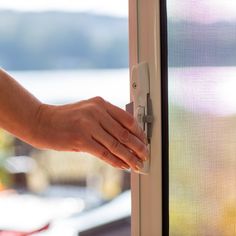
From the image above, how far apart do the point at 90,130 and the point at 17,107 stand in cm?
15

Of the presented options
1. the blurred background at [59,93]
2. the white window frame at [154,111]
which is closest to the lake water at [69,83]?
the blurred background at [59,93]

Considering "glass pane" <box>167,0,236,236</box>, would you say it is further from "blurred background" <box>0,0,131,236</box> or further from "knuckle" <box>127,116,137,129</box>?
"blurred background" <box>0,0,131,236</box>

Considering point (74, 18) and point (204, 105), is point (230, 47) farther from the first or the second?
point (74, 18)

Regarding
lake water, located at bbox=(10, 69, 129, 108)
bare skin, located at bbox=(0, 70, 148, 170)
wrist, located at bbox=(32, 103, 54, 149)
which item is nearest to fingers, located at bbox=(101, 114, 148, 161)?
bare skin, located at bbox=(0, 70, 148, 170)

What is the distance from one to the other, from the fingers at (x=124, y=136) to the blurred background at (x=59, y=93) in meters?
0.35

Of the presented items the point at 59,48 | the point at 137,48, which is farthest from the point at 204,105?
the point at 59,48

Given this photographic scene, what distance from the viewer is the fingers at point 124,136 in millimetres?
755

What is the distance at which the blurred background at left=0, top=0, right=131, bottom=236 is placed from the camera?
1133 millimetres

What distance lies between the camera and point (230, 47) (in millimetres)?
782

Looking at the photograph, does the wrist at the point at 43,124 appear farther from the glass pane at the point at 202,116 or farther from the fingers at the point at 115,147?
the glass pane at the point at 202,116

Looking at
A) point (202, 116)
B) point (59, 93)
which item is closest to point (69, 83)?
point (59, 93)

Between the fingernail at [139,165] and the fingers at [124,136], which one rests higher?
the fingers at [124,136]

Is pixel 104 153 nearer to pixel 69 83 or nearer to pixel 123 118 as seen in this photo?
pixel 123 118

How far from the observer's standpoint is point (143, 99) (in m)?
0.86
